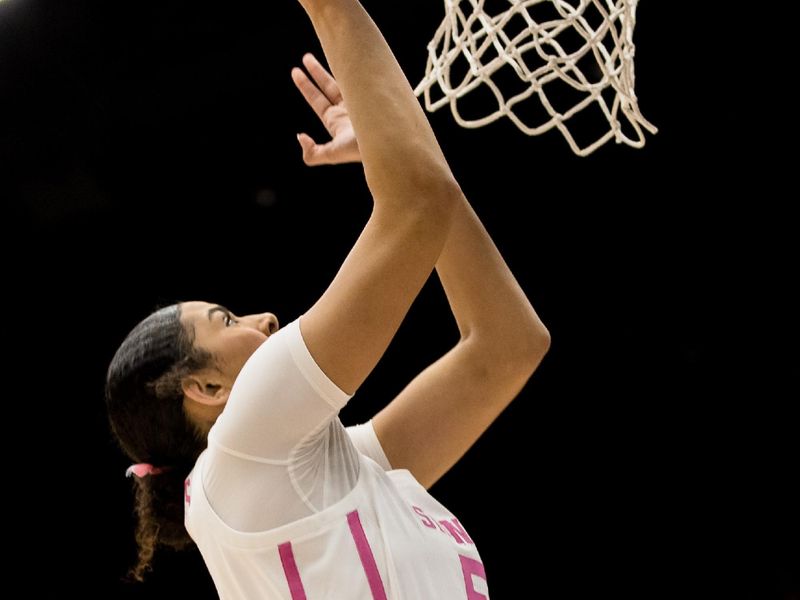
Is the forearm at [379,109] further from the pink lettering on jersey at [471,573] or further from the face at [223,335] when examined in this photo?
the pink lettering on jersey at [471,573]

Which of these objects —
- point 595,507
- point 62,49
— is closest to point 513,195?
point 595,507

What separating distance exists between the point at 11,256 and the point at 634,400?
7.23 feet

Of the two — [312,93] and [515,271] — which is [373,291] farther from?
[515,271]

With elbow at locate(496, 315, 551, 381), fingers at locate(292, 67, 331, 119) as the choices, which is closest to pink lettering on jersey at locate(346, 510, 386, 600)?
elbow at locate(496, 315, 551, 381)

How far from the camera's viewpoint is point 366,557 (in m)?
1.14

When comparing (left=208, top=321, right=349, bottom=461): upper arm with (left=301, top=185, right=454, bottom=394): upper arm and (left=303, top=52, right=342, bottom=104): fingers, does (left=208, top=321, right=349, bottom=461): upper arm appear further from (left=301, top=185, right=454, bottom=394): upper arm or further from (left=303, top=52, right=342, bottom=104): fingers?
(left=303, top=52, right=342, bottom=104): fingers

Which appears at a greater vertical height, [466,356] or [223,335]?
[223,335]

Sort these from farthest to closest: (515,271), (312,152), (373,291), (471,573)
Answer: (515,271) → (312,152) → (471,573) → (373,291)

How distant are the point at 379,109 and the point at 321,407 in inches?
13.3

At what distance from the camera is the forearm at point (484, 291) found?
1413 mm

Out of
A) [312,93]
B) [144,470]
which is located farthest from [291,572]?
[312,93]

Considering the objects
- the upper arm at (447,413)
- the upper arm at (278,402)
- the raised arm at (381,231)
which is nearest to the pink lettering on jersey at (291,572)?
the upper arm at (278,402)

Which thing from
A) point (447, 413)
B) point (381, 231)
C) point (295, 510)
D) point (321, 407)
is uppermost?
point (381, 231)

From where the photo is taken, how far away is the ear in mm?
1287
